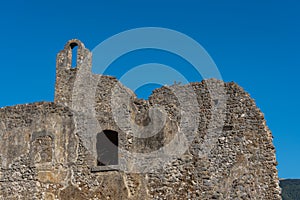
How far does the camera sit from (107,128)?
13.9 m

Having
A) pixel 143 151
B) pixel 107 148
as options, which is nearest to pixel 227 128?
pixel 143 151

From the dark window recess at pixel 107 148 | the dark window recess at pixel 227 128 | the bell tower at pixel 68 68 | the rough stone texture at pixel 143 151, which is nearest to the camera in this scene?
the rough stone texture at pixel 143 151

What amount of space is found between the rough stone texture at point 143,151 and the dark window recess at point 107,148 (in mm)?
690

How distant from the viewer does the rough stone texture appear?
39.5 feet

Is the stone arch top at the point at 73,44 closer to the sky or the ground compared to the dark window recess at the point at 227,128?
closer to the sky

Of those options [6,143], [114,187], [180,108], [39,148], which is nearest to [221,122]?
[180,108]

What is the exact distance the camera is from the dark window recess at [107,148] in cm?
1444

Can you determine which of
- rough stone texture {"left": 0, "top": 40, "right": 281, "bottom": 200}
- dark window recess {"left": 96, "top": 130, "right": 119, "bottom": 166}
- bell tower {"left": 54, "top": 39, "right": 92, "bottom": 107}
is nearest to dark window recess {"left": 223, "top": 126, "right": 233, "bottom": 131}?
rough stone texture {"left": 0, "top": 40, "right": 281, "bottom": 200}

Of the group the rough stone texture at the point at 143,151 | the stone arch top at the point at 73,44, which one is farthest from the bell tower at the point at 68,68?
the rough stone texture at the point at 143,151

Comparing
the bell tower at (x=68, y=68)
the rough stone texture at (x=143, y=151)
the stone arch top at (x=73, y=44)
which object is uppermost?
the stone arch top at (x=73, y=44)

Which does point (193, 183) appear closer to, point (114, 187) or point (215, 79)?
point (114, 187)

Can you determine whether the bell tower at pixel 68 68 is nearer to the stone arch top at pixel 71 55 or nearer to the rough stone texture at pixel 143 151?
the stone arch top at pixel 71 55

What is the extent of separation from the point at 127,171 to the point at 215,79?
3.73 meters

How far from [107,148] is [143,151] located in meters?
2.76
